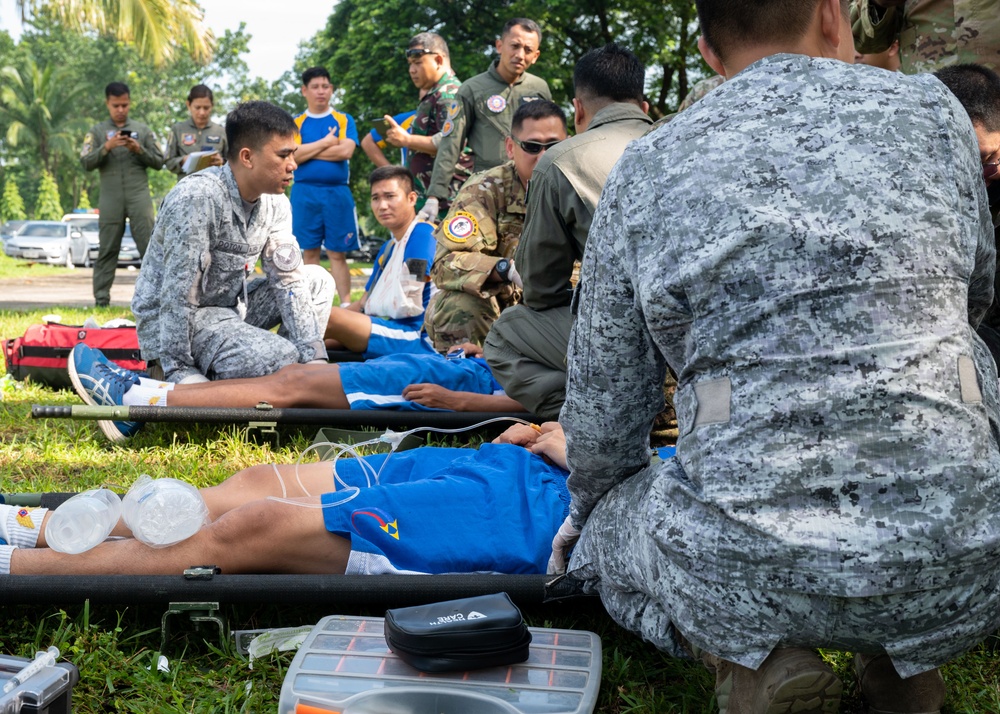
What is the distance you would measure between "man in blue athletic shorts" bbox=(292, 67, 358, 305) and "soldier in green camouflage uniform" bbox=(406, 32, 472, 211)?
2.48ft

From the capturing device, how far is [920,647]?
183 centimetres

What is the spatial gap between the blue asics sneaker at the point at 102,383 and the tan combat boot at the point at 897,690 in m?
3.44

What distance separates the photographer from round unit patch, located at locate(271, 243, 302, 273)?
5266 mm

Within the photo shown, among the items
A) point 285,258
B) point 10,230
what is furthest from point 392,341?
point 10,230

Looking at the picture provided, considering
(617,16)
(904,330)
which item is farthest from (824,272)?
(617,16)

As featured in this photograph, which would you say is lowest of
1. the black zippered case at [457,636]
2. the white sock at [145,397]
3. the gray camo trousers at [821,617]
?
the white sock at [145,397]

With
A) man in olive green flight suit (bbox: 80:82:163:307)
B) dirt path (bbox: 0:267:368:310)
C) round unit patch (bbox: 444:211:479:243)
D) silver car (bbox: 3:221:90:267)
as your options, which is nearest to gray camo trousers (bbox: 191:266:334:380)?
round unit patch (bbox: 444:211:479:243)

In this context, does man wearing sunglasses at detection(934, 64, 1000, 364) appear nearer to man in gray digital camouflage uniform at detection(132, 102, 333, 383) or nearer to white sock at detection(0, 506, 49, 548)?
white sock at detection(0, 506, 49, 548)

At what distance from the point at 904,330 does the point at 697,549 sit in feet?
1.77

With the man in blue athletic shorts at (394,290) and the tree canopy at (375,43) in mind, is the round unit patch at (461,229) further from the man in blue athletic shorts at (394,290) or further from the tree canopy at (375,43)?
the tree canopy at (375,43)

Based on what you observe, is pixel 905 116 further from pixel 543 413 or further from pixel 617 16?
pixel 617 16

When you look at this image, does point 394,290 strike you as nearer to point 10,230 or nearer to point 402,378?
point 402,378

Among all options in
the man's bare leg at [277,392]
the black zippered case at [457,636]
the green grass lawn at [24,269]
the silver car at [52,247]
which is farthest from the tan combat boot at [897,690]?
the silver car at [52,247]

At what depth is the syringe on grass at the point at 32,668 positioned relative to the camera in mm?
1917
